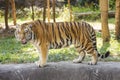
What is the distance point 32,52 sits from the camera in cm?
952

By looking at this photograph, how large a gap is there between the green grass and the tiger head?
171 centimetres

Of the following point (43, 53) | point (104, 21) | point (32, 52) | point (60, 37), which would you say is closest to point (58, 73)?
point (43, 53)

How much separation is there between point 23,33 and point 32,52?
3332mm

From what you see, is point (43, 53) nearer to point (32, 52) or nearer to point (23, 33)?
point (23, 33)

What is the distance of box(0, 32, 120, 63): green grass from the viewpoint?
8.12 m

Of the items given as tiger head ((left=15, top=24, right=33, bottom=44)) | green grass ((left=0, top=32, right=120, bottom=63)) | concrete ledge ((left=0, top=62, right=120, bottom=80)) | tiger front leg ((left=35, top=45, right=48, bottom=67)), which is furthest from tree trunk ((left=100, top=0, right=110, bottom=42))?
tiger head ((left=15, top=24, right=33, bottom=44))

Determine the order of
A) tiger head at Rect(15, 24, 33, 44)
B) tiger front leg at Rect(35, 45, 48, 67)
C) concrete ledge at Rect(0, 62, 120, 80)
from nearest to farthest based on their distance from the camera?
tiger head at Rect(15, 24, 33, 44), tiger front leg at Rect(35, 45, 48, 67), concrete ledge at Rect(0, 62, 120, 80)

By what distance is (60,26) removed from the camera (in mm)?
6770

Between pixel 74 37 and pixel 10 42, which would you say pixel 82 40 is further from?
pixel 10 42

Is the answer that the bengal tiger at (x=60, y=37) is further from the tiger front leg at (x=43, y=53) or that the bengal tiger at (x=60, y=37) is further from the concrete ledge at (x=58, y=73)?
the concrete ledge at (x=58, y=73)

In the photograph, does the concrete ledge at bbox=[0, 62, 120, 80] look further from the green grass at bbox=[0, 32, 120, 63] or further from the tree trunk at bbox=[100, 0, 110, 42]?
the tree trunk at bbox=[100, 0, 110, 42]

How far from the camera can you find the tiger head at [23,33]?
6.19 metres

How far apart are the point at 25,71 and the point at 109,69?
157 centimetres

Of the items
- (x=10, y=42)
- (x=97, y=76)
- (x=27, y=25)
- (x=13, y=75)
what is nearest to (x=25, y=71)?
(x=13, y=75)
